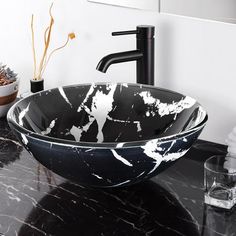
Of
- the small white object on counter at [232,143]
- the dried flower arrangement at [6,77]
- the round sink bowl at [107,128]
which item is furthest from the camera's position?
the dried flower arrangement at [6,77]

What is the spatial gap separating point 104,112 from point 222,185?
45 centimetres

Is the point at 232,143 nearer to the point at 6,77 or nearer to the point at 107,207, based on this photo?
the point at 107,207

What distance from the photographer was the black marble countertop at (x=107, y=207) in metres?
1.33

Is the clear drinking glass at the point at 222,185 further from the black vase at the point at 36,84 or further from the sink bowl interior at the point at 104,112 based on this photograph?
the black vase at the point at 36,84

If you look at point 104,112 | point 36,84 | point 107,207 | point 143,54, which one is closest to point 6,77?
point 36,84

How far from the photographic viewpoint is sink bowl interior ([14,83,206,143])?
1.63 m

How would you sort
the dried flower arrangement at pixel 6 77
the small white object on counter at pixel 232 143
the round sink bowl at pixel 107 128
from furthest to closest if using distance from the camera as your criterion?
the dried flower arrangement at pixel 6 77 < the small white object on counter at pixel 232 143 < the round sink bowl at pixel 107 128

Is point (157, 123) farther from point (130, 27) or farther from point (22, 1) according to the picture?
point (22, 1)

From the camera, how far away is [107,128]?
5.58 ft

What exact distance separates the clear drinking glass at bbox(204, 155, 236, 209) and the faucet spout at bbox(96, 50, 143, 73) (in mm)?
385

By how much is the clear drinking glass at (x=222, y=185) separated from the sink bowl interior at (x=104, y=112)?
8.2 inches

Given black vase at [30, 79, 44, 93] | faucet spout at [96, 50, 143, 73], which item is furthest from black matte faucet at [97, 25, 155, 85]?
black vase at [30, 79, 44, 93]

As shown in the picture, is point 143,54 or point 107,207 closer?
point 107,207

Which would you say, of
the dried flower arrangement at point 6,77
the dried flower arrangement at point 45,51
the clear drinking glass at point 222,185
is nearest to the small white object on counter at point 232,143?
the clear drinking glass at point 222,185
